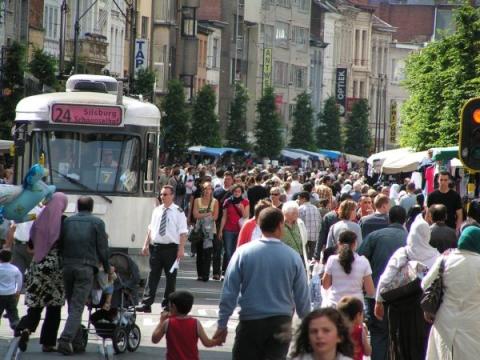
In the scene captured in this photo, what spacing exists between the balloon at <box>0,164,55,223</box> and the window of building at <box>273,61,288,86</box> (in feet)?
363

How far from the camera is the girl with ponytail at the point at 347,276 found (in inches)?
644

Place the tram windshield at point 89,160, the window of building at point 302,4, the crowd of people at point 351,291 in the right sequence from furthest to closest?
the window of building at point 302,4
the tram windshield at point 89,160
the crowd of people at point 351,291

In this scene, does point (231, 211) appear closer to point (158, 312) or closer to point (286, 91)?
point (158, 312)

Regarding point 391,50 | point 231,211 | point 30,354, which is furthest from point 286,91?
point 30,354

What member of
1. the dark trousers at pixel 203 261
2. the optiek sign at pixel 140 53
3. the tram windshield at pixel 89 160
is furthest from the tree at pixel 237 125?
the tram windshield at pixel 89 160

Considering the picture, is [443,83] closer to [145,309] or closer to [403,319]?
[145,309]

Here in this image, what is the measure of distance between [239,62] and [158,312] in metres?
94.5

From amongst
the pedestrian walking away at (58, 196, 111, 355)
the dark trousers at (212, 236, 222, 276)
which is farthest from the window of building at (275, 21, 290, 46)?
the pedestrian walking away at (58, 196, 111, 355)

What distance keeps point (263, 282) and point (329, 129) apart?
4544 inches

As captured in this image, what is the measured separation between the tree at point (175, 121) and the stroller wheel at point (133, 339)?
206ft

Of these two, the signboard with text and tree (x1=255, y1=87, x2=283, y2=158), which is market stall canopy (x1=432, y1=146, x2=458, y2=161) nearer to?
A: tree (x1=255, y1=87, x2=283, y2=158)

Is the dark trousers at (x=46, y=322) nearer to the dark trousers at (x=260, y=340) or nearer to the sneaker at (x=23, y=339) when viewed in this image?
the sneaker at (x=23, y=339)

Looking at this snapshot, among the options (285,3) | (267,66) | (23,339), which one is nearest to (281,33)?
(285,3)

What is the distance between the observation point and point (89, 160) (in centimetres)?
2589
